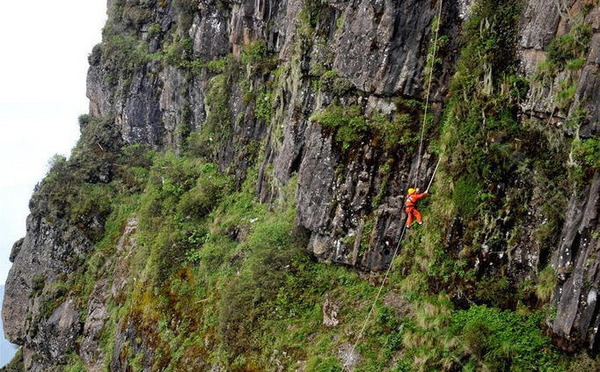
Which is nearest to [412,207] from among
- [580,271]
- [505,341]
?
[505,341]

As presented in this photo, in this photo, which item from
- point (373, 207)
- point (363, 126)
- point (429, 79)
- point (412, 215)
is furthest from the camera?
point (363, 126)

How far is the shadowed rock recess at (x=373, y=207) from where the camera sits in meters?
10.2

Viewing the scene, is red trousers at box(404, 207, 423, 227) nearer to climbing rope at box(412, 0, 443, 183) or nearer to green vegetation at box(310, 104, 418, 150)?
climbing rope at box(412, 0, 443, 183)

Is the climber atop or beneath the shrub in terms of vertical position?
atop

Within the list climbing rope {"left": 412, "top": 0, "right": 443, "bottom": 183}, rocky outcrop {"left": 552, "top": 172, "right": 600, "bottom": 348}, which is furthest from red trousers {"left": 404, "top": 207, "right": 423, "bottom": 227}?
rocky outcrop {"left": 552, "top": 172, "right": 600, "bottom": 348}

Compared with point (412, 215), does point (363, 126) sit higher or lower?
higher

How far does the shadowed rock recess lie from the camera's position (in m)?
10.2

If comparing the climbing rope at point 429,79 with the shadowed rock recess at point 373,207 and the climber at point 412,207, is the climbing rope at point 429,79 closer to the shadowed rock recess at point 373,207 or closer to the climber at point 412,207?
the shadowed rock recess at point 373,207

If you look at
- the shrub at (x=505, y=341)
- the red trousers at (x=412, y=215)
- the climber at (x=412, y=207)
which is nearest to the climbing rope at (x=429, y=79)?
the climber at (x=412, y=207)

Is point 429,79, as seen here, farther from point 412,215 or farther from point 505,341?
point 505,341

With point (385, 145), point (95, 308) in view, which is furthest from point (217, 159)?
point (385, 145)

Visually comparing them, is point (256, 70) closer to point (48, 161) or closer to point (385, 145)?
point (385, 145)

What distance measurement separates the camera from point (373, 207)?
13492 millimetres

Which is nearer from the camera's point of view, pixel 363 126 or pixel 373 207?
pixel 373 207
